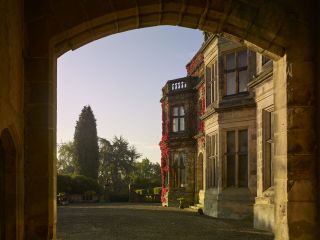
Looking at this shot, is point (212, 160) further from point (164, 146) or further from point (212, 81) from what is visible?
point (164, 146)

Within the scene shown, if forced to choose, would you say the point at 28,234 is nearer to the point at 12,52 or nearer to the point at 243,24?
the point at 12,52

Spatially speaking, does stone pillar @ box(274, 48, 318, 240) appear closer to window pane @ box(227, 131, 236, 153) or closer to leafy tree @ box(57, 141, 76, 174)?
window pane @ box(227, 131, 236, 153)

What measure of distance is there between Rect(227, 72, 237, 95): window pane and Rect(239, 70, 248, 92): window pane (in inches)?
11.6

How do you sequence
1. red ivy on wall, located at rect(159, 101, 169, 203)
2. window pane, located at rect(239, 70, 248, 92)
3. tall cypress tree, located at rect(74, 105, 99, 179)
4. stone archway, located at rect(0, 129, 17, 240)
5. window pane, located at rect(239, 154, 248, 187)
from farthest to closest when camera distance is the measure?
tall cypress tree, located at rect(74, 105, 99, 179), red ivy on wall, located at rect(159, 101, 169, 203), window pane, located at rect(239, 70, 248, 92), window pane, located at rect(239, 154, 248, 187), stone archway, located at rect(0, 129, 17, 240)

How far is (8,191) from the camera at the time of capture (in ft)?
13.8

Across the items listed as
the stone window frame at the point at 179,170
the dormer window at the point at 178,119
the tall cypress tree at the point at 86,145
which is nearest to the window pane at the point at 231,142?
the stone window frame at the point at 179,170

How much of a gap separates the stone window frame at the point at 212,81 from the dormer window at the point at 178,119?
680cm

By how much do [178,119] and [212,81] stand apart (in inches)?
323

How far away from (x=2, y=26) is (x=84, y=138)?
42353 millimetres

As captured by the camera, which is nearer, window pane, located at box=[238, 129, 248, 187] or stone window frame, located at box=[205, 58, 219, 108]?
window pane, located at box=[238, 129, 248, 187]

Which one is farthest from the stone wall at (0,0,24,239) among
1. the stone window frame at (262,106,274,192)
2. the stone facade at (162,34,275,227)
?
the stone window frame at (262,106,274,192)

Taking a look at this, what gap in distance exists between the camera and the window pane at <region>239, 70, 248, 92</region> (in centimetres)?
1592

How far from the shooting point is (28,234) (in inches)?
175

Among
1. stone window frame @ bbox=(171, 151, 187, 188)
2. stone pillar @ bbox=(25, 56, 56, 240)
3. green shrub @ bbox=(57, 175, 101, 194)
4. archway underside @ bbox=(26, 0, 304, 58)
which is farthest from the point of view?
green shrub @ bbox=(57, 175, 101, 194)
